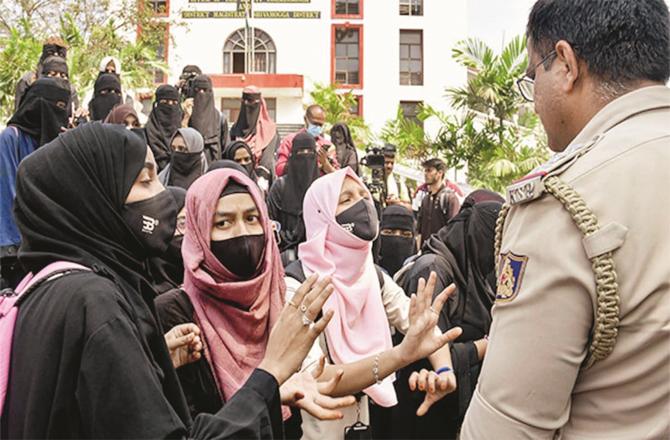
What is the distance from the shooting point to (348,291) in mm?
3398

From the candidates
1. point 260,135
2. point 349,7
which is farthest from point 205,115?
point 349,7

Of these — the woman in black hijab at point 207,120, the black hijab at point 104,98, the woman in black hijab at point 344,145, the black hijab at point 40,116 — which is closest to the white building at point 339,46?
the woman in black hijab at point 344,145

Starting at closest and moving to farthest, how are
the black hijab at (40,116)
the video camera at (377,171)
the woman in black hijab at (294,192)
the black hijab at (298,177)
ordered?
the black hijab at (40,116) → the woman in black hijab at (294,192) → the black hijab at (298,177) → the video camera at (377,171)

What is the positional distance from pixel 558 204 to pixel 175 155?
4732 millimetres

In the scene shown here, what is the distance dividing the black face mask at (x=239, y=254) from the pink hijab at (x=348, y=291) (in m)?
0.63

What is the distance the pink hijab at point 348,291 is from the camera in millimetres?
3324

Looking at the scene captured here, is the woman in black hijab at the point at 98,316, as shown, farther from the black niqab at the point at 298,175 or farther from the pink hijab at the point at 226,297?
the black niqab at the point at 298,175

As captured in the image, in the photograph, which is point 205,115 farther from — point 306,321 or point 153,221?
point 306,321

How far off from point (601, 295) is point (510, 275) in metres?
0.20

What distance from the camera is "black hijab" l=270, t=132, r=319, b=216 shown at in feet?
20.8

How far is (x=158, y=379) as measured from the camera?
5.54ft

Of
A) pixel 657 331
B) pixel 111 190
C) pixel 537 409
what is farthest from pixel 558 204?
pixel 111 190

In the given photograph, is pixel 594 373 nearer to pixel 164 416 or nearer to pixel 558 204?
pixel 558 204

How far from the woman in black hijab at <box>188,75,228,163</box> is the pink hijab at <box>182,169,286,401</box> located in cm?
526
